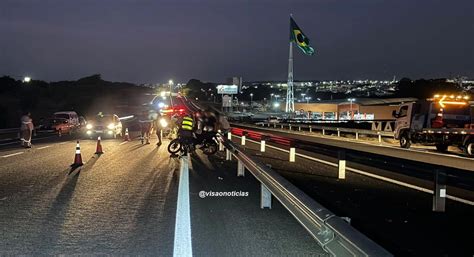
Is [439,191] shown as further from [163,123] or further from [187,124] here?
[163,123]

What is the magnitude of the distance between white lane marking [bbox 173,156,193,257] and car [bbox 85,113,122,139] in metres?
23.6

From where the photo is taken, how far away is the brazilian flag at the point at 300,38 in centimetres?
7106

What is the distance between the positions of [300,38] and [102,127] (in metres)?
41.6

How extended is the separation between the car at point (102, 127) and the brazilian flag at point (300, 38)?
37.2 metres

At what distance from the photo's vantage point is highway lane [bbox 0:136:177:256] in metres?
7.50

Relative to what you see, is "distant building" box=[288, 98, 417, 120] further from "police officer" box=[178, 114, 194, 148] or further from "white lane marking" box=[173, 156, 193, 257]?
"white lane marking" box=[173, 156, 193, 257]

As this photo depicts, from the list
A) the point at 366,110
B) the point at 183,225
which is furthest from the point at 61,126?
the point at 366,110

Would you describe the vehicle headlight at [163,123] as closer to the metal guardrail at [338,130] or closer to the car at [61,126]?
the car at [61,126]

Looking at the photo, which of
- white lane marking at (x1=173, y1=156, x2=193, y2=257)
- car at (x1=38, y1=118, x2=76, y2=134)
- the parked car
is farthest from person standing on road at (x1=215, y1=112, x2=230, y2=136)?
the parked car

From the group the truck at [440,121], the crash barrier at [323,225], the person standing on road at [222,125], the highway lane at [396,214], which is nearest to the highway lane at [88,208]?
the crash barrier at [323,225]

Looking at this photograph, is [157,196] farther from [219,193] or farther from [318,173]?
[318,173]

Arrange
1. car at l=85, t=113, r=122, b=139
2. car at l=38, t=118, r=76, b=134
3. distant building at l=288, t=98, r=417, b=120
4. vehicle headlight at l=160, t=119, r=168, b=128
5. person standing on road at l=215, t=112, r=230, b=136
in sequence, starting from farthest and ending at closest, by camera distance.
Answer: distant building at l=288, t=98, r=417, b=120 < car at l=38, t=118, r=76, b=134 < car at l=85, t=113, r=122, b=139 < vehicle headlight at l=160, t=119, r=168, b=128 < person standing on road at l=215, t=112, r=230, b=136

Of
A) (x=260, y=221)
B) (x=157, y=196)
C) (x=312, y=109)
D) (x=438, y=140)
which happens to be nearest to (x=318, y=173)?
(x=157, y=196)

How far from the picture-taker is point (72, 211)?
10078 mm
